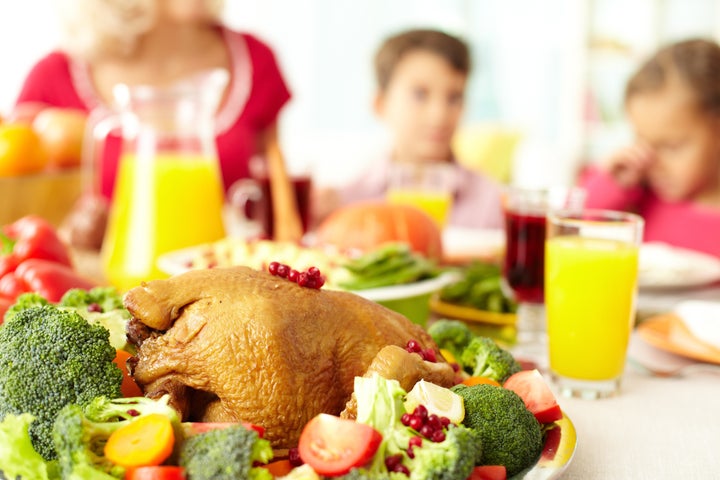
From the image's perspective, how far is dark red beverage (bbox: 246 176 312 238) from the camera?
243 centimetres

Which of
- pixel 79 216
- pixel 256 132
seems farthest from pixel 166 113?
pixel 256 132

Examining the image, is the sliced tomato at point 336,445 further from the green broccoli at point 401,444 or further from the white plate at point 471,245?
the white plate at point 471,245

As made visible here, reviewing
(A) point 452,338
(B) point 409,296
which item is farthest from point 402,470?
(B) point 409,296

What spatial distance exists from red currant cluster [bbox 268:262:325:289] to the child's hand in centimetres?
274

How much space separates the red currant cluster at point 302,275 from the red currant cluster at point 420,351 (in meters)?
0.15

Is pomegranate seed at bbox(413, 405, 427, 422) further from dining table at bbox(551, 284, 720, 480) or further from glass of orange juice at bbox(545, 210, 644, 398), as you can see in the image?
glass of orange juice at bbox(545, 210, 644, 398)

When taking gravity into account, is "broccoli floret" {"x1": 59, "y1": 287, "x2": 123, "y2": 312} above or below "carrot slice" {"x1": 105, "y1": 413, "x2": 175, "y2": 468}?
above

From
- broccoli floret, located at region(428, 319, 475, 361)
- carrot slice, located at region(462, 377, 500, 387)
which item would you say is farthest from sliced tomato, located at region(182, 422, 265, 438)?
broccoli floret, located at region(428, 319, 475, 361)

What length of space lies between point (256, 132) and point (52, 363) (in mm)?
3283

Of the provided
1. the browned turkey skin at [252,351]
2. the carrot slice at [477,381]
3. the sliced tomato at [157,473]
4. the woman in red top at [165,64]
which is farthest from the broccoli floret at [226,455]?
the woman in red top at [165,64]

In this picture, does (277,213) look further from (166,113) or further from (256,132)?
(256,132)

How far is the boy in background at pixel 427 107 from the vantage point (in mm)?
3873

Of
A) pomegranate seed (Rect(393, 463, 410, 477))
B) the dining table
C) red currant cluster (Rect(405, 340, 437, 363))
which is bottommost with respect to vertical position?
the dining table

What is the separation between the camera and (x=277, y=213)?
2465 mm
